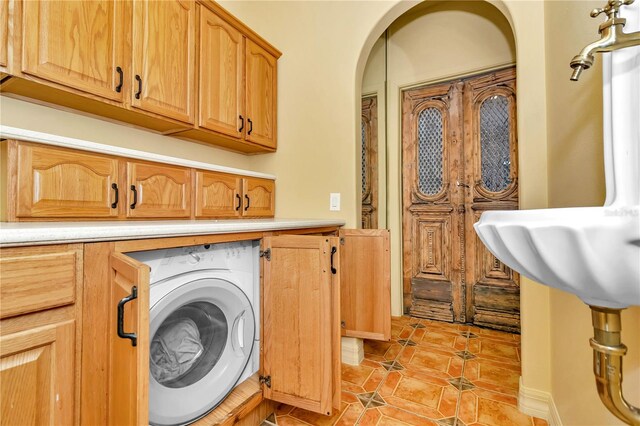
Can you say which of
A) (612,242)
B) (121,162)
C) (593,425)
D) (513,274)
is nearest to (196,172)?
(121,162)

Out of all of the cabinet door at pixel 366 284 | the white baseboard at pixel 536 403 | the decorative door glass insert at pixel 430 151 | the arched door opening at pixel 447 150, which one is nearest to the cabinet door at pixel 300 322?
the cabinet door at pixel 366 284

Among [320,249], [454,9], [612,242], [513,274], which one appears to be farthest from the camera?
[454,9]

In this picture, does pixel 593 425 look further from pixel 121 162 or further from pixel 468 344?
pixel 121 162

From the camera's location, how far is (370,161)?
9.29 ft

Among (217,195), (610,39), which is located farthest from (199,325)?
(610,39)

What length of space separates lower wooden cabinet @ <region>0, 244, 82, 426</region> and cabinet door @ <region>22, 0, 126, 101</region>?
0.96 m

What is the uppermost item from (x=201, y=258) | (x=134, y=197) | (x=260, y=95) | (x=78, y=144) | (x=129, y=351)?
(x=260, y=95)

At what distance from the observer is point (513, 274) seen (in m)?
2.32

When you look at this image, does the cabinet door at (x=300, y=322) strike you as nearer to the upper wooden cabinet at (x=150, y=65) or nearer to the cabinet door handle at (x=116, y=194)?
the cabinet door handle at (x=116, y=194)

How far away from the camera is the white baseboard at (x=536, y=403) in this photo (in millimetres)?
1324

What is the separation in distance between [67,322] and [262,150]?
1.75m

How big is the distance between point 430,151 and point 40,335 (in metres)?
2.75

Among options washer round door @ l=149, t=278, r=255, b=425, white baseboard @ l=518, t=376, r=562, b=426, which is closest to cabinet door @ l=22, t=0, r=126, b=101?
washer round door @ l=149, t=278, r=255, b=425

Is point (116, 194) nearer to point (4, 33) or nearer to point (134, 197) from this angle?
point (134, 197)
